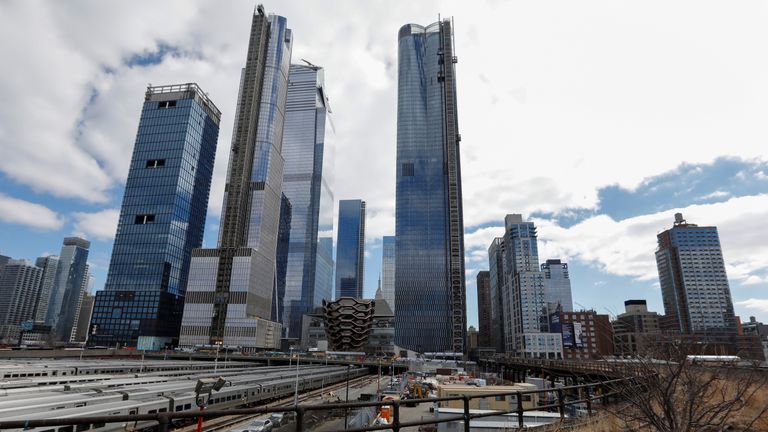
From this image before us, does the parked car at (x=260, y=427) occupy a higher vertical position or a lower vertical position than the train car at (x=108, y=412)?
lower

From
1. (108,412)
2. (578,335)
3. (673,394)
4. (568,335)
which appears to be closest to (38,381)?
(108,412)

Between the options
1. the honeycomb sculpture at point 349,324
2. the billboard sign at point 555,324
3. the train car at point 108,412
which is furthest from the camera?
the honeycomb sculpture at point 349,324

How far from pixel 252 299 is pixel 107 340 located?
57217 mm

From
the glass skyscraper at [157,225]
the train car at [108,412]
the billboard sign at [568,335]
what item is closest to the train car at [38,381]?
the train car at [108,412]

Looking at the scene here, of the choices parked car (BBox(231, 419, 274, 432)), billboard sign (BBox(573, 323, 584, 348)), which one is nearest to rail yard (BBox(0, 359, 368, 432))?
parked car (BBox(231, 419, 274, 432))

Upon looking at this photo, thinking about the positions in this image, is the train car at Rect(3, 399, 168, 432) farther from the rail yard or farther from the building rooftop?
the building rooftop

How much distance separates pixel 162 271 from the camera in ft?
552

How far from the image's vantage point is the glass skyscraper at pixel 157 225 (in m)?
164

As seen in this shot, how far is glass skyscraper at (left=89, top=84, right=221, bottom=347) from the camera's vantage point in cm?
16350

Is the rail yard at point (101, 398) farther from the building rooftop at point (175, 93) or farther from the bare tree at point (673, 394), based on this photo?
the building rooftop at point (175, 93)

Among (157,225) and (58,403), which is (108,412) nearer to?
(58,403)

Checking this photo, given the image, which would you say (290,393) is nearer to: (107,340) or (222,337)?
(222,337)

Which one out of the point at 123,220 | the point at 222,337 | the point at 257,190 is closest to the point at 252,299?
the point at 222,337

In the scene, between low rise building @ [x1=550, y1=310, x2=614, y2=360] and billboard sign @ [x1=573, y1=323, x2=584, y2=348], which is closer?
billboard sign @ [x1=573, y1=323, x2=584, y2=348]
